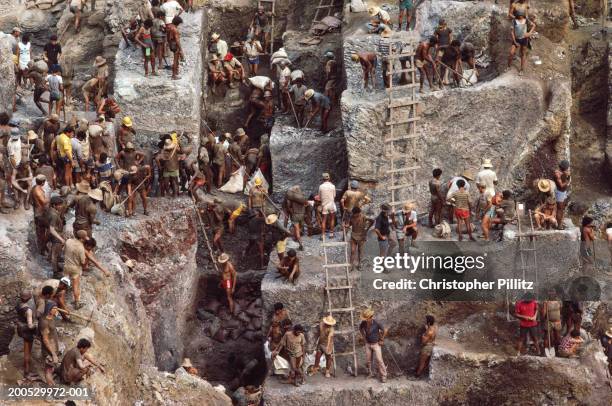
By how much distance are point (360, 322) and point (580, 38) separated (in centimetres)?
1037

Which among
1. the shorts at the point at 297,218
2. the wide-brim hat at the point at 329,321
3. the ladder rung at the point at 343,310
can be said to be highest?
the shorts at the point at 297,218

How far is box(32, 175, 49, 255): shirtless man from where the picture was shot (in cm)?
4031

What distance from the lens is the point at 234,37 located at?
50812 mm

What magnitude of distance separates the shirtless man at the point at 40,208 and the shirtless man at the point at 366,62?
9278 millimetres

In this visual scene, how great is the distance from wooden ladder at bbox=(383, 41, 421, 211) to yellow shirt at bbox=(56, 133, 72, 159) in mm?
7817

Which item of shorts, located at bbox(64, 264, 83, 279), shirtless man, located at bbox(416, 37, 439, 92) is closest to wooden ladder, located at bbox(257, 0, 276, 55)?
shirtless man, located at bbox(416, 37, 439, 92)

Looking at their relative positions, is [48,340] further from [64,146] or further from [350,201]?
[350,201]

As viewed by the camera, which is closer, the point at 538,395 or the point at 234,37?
the point at 538,395

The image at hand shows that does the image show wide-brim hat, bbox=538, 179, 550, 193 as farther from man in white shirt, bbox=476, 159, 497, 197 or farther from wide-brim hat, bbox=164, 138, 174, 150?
wide-brim hat, bbox=164, 138, 174, 150

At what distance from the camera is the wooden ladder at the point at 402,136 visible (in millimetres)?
45219

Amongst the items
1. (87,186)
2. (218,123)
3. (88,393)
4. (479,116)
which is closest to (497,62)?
(479,116)

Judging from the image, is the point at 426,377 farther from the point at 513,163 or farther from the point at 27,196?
the point at 27,196

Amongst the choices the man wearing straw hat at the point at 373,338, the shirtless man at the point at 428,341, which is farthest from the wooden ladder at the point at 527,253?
the man wearing straw hat at the point at 373,338

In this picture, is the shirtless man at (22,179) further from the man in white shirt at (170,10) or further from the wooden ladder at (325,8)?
the wooden ladder at (325,8)
